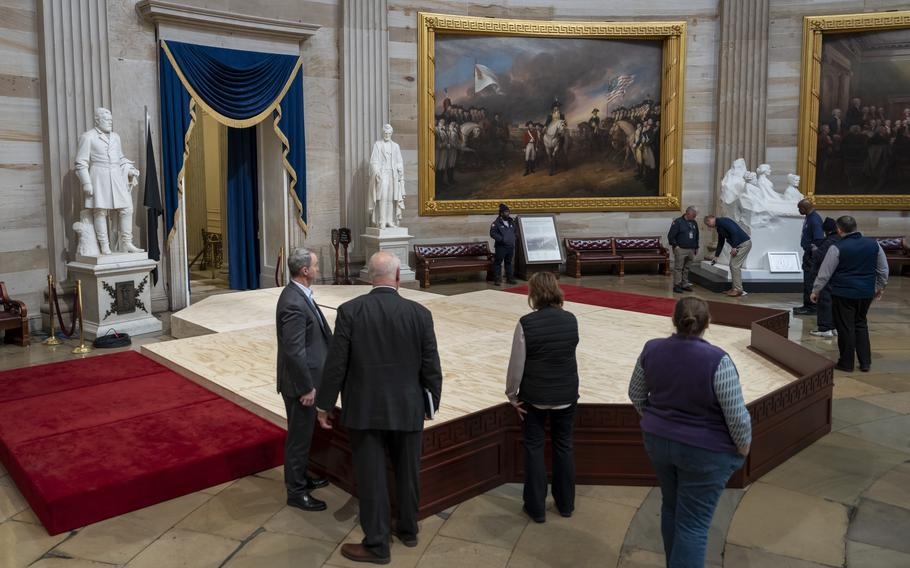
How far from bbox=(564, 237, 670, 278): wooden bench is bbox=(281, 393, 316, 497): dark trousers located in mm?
11273

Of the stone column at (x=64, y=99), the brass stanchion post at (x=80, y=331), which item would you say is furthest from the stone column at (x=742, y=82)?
the brass stanchion post at (x=80, y=331)

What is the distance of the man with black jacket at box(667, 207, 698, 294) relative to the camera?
13.9 metres

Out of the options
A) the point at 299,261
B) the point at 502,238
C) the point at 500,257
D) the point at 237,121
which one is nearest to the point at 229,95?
the point at 237,121

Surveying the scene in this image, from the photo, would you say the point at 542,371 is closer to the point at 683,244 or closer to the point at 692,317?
the point at 692,317

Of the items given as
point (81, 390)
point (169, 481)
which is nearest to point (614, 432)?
point (169, 481)

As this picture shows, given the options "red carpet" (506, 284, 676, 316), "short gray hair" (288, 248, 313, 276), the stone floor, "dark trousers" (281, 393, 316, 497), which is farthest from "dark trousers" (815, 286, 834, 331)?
"short gray hair" (288, 248, 313, 276)

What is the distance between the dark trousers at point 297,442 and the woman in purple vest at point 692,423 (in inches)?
83.7

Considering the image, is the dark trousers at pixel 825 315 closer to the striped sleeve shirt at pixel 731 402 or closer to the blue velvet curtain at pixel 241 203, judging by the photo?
the striped sleeve shirt at pixel 731 402

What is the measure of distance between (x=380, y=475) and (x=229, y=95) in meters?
9.83

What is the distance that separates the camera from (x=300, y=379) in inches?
185

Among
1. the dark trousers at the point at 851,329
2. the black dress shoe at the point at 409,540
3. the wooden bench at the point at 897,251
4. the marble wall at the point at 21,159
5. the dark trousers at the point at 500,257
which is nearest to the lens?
the black dress shoe at the point at 409,540

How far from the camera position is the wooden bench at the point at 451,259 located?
14705 mm

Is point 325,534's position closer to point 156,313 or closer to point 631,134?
point 156,313

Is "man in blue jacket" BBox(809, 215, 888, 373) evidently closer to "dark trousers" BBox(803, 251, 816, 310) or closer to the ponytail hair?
"dark trousers" BBox(803, 251, 816, 310)
